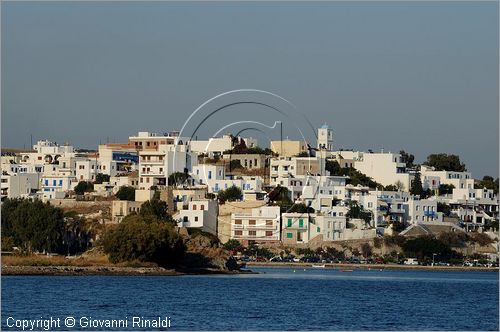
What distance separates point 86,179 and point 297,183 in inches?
615

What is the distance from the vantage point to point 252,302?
45656mm

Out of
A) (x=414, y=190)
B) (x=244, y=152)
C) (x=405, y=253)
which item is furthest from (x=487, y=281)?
(x=244, y=152)

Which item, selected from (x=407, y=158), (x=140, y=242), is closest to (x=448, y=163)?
(x=407, y=158)

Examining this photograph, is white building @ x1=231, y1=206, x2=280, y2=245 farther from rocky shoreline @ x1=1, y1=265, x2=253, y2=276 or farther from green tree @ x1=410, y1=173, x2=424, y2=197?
rocky shoreline @ x1=1, y1=265, x2=253, y2=276

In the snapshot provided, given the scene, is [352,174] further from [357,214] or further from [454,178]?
[357,214]

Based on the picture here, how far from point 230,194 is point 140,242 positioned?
2914cm

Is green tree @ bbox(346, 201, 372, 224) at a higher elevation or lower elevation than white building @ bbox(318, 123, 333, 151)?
lower

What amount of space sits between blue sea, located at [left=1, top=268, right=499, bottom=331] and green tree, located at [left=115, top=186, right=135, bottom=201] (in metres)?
26.7

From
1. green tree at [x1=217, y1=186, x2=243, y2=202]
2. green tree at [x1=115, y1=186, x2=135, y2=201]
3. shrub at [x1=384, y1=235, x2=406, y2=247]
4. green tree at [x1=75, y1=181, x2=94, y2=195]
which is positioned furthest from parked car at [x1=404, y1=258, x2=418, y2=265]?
green tree at [x1=75, y1=181, x2=94, y2=195]

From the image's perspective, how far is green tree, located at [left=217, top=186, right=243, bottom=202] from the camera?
89312mm

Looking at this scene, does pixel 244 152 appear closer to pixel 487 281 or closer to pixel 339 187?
pixel 339 187

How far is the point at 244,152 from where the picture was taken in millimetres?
105688

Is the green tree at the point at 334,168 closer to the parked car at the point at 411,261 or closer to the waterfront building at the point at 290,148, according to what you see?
the waterfront building at the point at 290,148

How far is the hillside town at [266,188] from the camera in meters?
85.0
